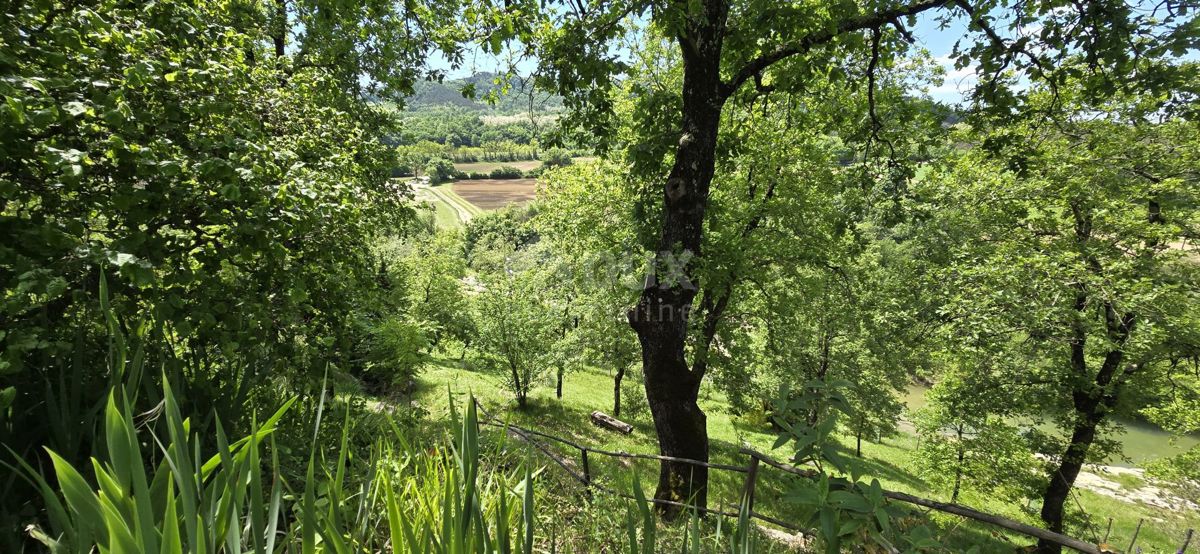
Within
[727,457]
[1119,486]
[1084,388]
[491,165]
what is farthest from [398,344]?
[491,165]

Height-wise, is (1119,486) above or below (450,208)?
below

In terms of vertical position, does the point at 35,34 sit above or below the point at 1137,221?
below

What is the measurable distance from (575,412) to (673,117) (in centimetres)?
1478

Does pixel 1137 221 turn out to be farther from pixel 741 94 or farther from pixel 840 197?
pixel 741 94

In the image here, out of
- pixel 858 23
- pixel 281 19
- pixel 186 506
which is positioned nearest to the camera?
pixel 186 506

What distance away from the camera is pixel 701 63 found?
4.84 m

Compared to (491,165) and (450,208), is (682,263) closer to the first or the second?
(450,208)

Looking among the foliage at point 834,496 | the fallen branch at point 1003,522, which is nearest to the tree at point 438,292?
the foliage at point 834,496

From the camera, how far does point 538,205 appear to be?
16.0 metres

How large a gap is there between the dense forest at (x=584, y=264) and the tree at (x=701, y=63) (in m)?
0.04

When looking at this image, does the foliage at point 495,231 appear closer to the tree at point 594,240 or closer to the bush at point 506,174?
the bush at point 506,174

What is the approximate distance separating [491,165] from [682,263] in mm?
138849

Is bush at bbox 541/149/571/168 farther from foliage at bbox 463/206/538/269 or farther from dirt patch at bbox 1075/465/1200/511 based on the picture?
foliage at bbox 463/206/538/269

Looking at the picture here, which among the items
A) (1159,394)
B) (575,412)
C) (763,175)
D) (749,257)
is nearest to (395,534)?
(749,257)
